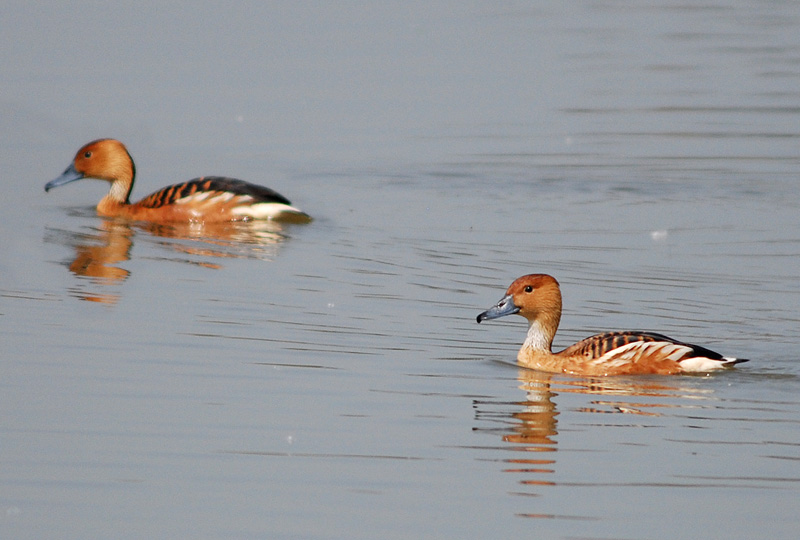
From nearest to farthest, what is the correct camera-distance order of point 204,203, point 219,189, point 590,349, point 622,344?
point 622,344
point 590,349
point 219,189
point 204,203

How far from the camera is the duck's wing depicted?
9695 mm

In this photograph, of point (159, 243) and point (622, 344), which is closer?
point (622, 344)

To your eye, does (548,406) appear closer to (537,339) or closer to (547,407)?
(547,407)

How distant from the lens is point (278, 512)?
6602 mm

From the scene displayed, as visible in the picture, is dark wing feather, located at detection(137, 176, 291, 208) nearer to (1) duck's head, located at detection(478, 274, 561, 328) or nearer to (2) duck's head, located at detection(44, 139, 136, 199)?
(2) duck's head, located at detection(44, 139, 136, 199)

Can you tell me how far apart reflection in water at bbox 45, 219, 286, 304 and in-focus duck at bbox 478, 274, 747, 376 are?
3722 millimetres

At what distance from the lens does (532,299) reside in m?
10.4

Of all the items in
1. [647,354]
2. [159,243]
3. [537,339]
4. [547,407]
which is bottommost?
[547,407]

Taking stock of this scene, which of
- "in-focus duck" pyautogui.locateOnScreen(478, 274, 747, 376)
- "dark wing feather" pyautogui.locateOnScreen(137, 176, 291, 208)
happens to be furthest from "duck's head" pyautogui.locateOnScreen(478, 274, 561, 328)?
"dark wing feather" pyautogui.locateOnScreen(137, 176, 291, 208)

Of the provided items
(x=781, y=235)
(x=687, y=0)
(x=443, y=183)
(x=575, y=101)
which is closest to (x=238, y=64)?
(x=575, y=101)

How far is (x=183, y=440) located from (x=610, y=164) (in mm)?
12305

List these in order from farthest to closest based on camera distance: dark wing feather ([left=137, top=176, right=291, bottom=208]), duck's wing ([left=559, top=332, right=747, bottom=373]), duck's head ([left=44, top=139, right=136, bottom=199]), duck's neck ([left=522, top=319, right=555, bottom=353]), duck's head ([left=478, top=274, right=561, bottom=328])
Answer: duck's head ([left=44, top=139, right=136, bottom=199]), dark wing feather ([left=137, top=176, right=291, bottom=208]), duck's head ([left=478, top=274, right=561, bottom=328]), duck's neck ([left=522, top=319, right=555, bottom=353]), duck's wing ([left=559, top=332, right=747, bottom=373])

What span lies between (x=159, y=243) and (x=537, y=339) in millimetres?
5867

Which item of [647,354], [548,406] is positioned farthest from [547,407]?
[647,354]
